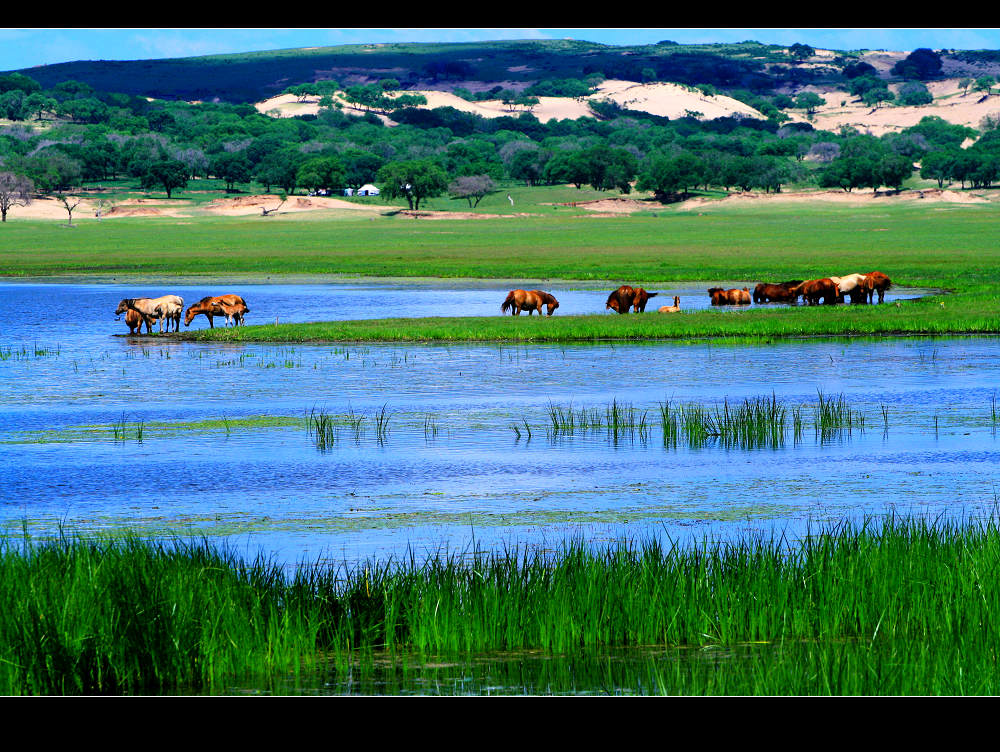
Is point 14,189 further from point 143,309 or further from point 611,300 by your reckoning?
point 611,300

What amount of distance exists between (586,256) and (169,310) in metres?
40.7

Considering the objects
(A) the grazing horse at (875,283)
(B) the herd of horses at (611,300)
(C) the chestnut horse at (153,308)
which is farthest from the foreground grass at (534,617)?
(A) the grazing horse at (875,283)

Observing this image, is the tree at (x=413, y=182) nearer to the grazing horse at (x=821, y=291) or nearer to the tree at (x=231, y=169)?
the tree at (x=231, y=169)

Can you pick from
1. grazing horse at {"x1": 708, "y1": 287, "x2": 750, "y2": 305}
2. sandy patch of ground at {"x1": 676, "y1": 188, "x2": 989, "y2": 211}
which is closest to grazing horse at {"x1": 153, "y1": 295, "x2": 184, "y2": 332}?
grazing horse at {"x1": 708, "y1": 287, "x2": 750, "y2": 305}

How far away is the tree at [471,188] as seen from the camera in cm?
15212

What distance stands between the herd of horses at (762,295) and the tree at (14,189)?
105m

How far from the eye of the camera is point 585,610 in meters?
8.81

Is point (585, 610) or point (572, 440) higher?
point (585, 610)

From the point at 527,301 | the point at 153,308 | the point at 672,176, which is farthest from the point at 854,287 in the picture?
the point at 672,176

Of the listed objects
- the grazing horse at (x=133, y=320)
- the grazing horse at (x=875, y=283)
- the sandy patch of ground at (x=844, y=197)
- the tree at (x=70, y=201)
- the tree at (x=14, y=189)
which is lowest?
the sandy patch of ground at (x=844, y=197)

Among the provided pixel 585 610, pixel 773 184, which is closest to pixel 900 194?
pixel 773 184

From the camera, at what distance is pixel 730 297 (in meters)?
44.6
